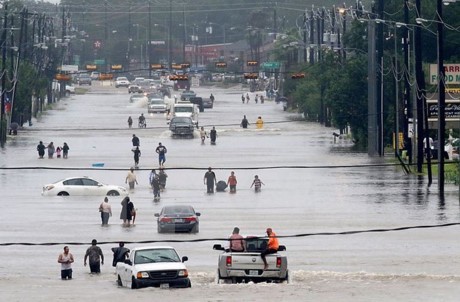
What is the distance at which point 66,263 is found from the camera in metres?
44.0

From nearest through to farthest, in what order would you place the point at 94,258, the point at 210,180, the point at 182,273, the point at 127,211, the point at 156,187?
the point at 182,273 < the point at 94,258 < the point at 127,211 < the point at 156,187 < the point at 210,180

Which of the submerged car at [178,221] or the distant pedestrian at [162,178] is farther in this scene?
the distant pedestrian at [162,178]

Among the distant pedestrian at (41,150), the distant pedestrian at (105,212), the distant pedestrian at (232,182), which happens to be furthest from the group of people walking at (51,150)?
the distant pedestrian at (105,212)

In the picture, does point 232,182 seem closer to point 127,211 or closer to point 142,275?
point 127,211

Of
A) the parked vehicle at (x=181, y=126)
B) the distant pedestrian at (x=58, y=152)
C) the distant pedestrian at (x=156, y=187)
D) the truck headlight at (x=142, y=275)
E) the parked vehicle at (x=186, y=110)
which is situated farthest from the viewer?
the parked vehicle at (x=186, y=110)

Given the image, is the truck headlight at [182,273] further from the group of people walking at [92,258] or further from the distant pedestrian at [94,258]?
the distant pedestrian at [94,258]

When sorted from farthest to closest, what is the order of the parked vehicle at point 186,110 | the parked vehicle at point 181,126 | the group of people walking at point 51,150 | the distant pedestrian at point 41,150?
the parked vehicle at point 186,110 < the parked vehicle at point 181,126 < the group of people walking at point 51,150 < the distant pedestrian at point 41,150

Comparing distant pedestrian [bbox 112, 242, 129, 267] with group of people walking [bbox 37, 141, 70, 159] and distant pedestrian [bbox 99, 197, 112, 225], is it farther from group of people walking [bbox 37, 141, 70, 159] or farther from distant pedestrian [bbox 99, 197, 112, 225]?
group of people walking [bbox 37, 141, 70, 159]

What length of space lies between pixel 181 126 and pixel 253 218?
5199 centimetres

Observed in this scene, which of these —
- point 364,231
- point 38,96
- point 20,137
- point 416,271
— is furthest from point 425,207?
point 38,96

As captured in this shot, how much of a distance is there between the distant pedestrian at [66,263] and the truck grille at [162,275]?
11.7 ft

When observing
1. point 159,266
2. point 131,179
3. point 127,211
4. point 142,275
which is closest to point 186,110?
point 131,179

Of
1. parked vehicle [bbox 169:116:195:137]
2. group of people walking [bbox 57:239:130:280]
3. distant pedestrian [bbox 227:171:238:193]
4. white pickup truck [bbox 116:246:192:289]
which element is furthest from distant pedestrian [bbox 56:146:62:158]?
white pickup truck [bbox 116:246:192:289]

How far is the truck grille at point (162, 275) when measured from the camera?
41.1 m
